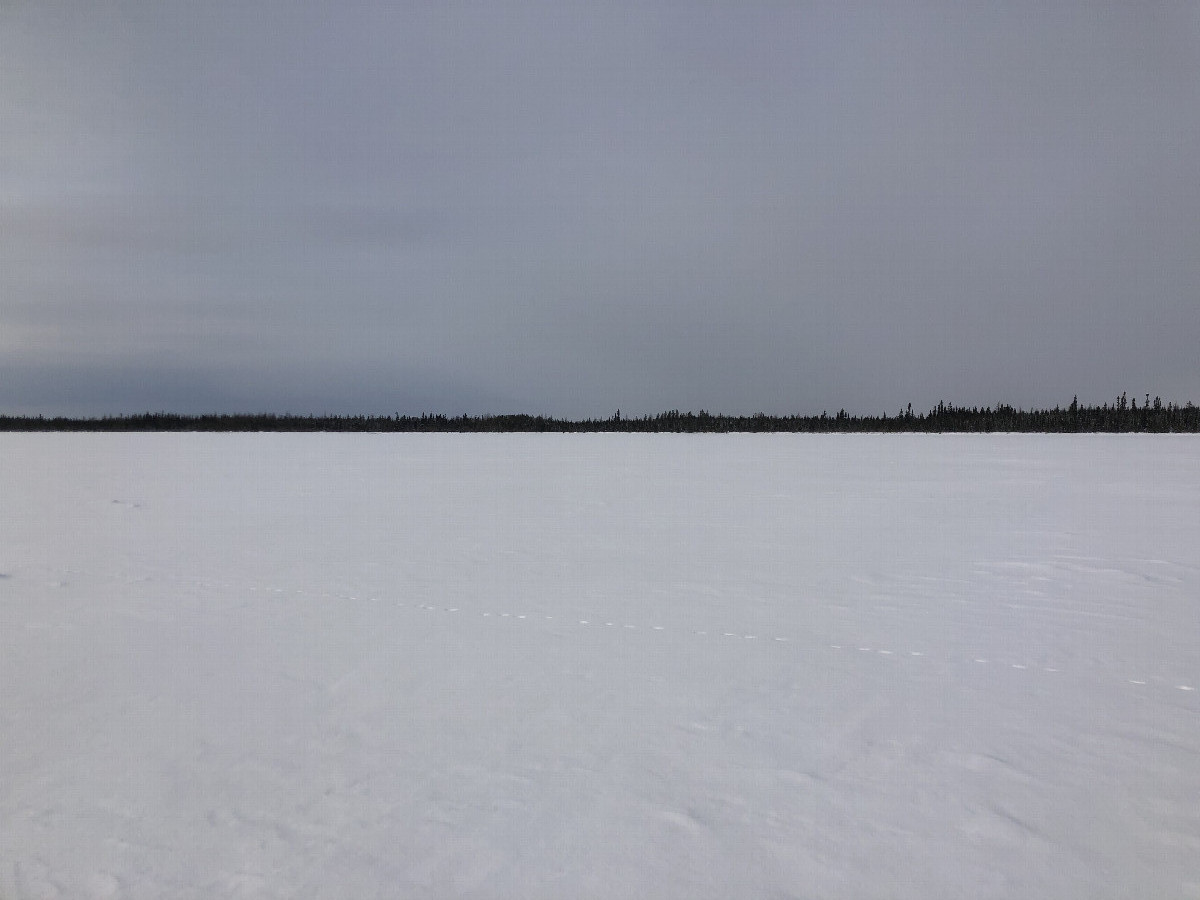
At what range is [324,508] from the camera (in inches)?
462

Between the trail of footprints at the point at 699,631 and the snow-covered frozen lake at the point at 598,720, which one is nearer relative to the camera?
the snow-covered frozen lake at the point at 598,720

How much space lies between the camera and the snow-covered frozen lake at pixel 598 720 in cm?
244

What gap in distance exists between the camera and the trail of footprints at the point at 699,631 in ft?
13.9

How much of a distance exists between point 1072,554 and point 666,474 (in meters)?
12.5

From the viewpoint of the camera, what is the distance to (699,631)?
5.02 meters

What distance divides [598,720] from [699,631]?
1619 mm

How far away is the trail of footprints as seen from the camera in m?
4.25

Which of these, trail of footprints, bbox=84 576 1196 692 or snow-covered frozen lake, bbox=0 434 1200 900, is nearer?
snow-covered frozen lake, bbox=0 434 1200 900

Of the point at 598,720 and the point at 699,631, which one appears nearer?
the point at 598,720

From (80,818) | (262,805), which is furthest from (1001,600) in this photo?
(80,818)

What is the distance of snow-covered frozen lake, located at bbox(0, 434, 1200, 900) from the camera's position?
2.44 metres

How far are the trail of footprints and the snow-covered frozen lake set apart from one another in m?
0.03

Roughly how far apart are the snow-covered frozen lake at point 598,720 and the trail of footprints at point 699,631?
31 mm

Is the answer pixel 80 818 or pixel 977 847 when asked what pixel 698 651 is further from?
pixel 80 818
